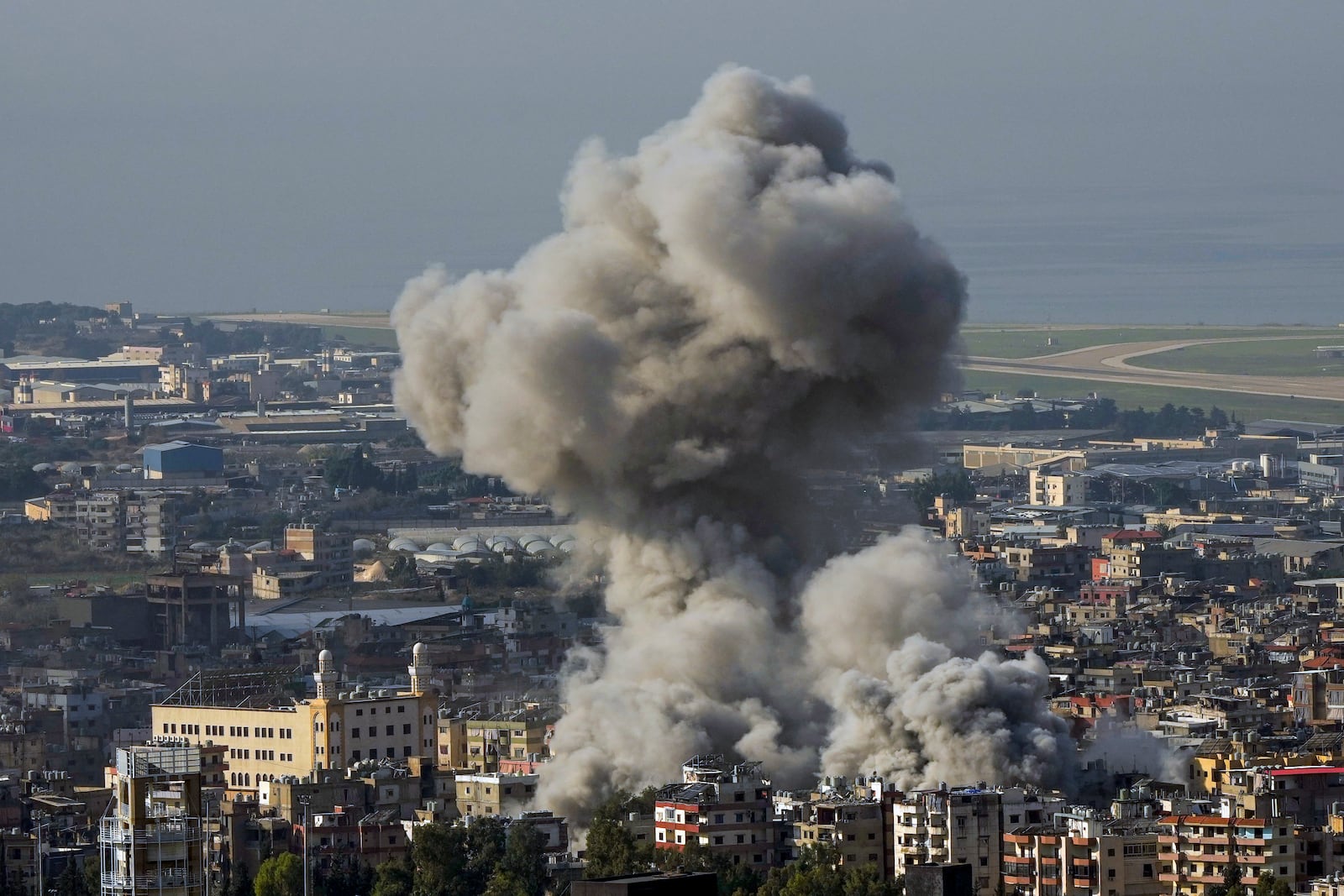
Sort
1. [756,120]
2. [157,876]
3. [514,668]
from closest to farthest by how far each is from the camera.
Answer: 1. [157,876]
2. [756,120]
3. [514,668]

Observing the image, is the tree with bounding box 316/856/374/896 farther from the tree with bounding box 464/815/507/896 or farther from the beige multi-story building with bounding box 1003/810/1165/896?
the beige multi-story building with bounding box 1003/810/1165/896

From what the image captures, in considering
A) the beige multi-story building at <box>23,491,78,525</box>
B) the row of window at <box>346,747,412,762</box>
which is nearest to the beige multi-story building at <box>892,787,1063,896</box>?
the row of window at <box>346,747,412,762</box>

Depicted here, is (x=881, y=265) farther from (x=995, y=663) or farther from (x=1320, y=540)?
(x=1320, y=540)

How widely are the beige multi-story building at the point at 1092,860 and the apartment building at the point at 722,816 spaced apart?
13.4ft

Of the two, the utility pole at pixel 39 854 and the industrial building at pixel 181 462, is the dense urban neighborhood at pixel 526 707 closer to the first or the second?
the utility pole at pixel 39 854

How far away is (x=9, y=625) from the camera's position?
112 meters

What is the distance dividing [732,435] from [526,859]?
299 inches

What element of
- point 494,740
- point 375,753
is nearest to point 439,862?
point 494,740

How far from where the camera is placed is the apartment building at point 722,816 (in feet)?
180

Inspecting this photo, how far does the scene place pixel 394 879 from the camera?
2205 inches

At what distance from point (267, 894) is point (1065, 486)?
113 meters

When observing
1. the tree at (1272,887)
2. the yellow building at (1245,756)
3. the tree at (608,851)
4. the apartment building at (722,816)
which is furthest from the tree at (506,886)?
the yellow building at (1245,756)

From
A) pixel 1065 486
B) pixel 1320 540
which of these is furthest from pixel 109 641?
pixel 1065 486

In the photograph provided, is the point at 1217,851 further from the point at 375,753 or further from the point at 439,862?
the point at 375,753
